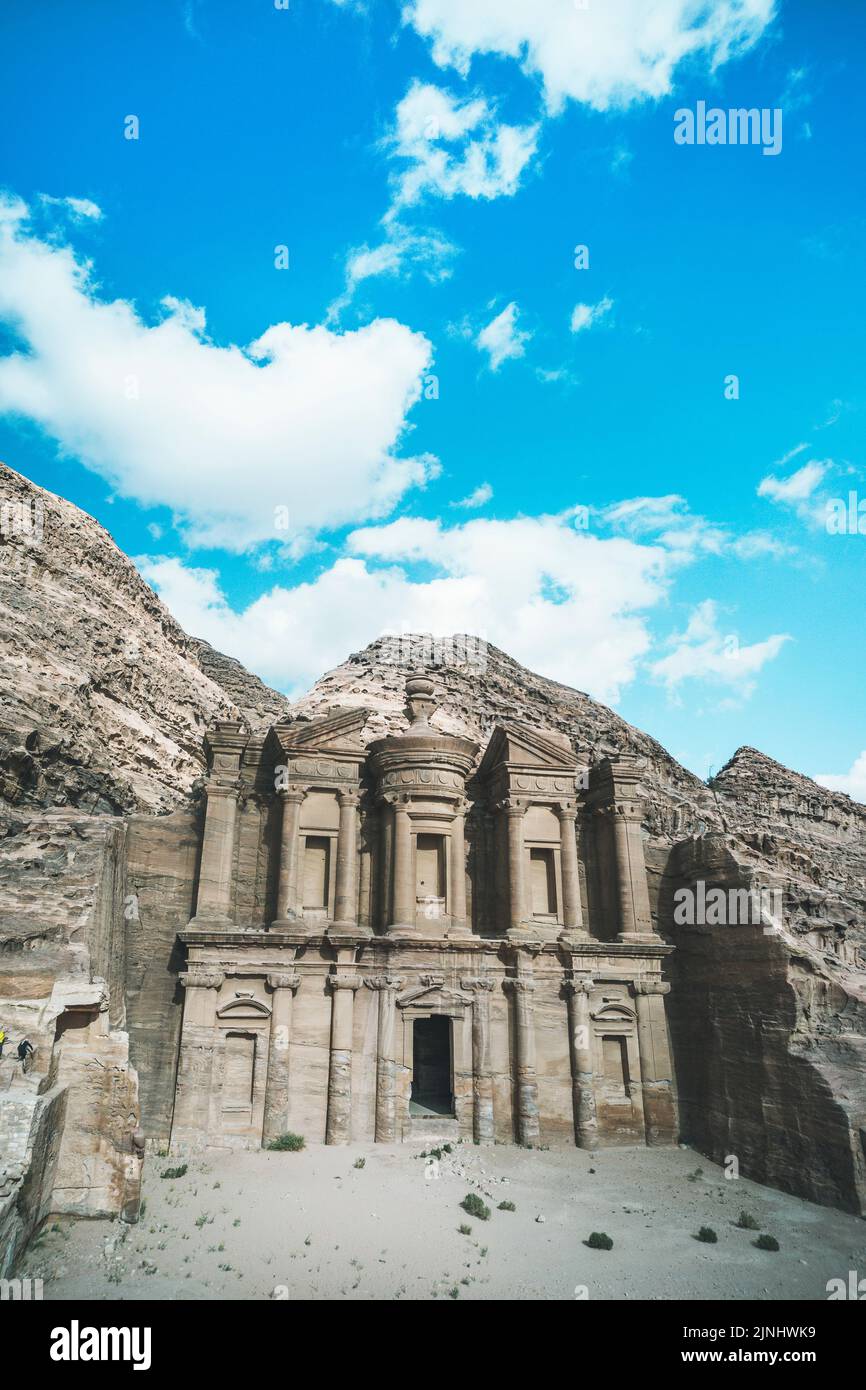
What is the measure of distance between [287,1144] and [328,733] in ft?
39.3

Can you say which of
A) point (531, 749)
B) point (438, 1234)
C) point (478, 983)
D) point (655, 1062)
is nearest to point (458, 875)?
point (478, 983)

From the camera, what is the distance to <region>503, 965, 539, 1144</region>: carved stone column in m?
23.2

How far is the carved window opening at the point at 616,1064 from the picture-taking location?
24594 mm

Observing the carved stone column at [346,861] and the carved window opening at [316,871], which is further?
the carved window opening at [316,871]

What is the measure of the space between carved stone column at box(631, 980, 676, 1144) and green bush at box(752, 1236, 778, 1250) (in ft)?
22.4

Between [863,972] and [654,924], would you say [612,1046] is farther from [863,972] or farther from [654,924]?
[863,972]

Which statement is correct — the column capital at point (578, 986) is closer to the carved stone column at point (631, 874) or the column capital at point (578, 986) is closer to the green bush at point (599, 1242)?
the carved stone column at point (631, 874)

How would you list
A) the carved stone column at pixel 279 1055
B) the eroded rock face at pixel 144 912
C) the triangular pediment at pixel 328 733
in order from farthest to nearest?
the triangular pediment at pixel 328 733 → the carved stone column at pixel 279 1055 → the eroded rock face at pixel 144 912

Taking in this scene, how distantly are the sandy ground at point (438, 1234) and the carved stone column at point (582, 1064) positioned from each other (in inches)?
37.3

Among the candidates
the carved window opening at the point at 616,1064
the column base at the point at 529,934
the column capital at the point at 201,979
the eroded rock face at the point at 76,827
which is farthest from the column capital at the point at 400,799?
the carved window opening at the point at 616,1064

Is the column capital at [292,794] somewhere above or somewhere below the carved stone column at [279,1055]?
above

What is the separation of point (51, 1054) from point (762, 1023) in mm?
18403

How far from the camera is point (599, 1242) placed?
16.8m

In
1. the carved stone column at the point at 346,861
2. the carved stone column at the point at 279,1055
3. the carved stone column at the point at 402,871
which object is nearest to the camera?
the carved stone column at the point at 279,1055
